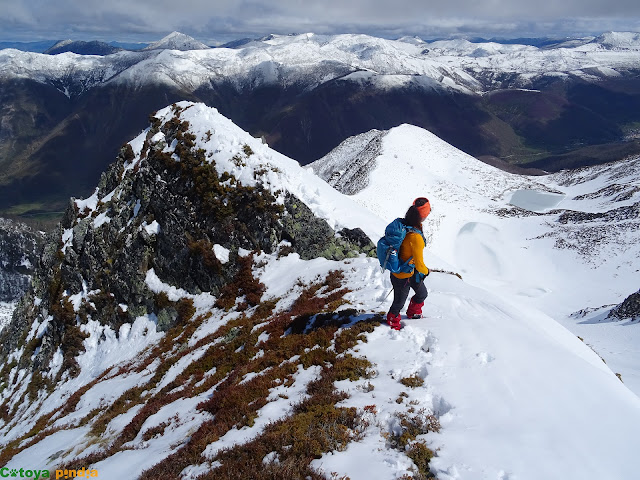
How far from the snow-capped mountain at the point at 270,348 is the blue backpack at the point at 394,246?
2210 mm

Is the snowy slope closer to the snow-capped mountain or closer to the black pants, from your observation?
the snow-capped mountain

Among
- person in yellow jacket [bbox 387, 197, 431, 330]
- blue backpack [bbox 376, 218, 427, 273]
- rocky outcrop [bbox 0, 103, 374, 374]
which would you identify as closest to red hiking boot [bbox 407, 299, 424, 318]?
person in yellow jacket [bbox 387, 197, 431, 330]

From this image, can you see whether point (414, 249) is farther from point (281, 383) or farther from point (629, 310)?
point (629, 310)

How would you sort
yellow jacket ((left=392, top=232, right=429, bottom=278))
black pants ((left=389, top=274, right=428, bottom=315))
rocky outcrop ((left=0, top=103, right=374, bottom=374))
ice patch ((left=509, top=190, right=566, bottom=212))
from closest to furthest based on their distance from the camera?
yellow jacket ((left=392, top=232, right=429, bottom=278)) → black pants ((left=389, top=274, right=428, bottom=315)) → rocky outcrop ((left=0, top=103, right=374, bottom=374)) → ice patch ((left=509, top=190, right=566, bottom=212))

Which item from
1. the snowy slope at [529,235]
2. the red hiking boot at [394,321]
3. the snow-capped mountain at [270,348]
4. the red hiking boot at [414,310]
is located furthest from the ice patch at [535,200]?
the red hiking boot at [394,321]

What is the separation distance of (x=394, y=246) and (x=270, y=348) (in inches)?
260

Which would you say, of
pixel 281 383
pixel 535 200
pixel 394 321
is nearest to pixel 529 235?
pixel 535 200

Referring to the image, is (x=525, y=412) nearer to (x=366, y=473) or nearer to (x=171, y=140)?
(x=366, y=473)

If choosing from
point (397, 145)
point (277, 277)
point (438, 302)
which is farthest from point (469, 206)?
point (438, 302)

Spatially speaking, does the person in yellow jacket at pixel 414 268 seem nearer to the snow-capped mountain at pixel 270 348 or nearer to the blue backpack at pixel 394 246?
the blue backpack at pixel 394 246

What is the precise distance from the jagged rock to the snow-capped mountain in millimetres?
6269

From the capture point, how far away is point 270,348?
14.5 metres

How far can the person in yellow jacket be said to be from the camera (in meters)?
11.4

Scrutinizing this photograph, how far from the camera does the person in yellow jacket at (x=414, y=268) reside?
37.4ft
